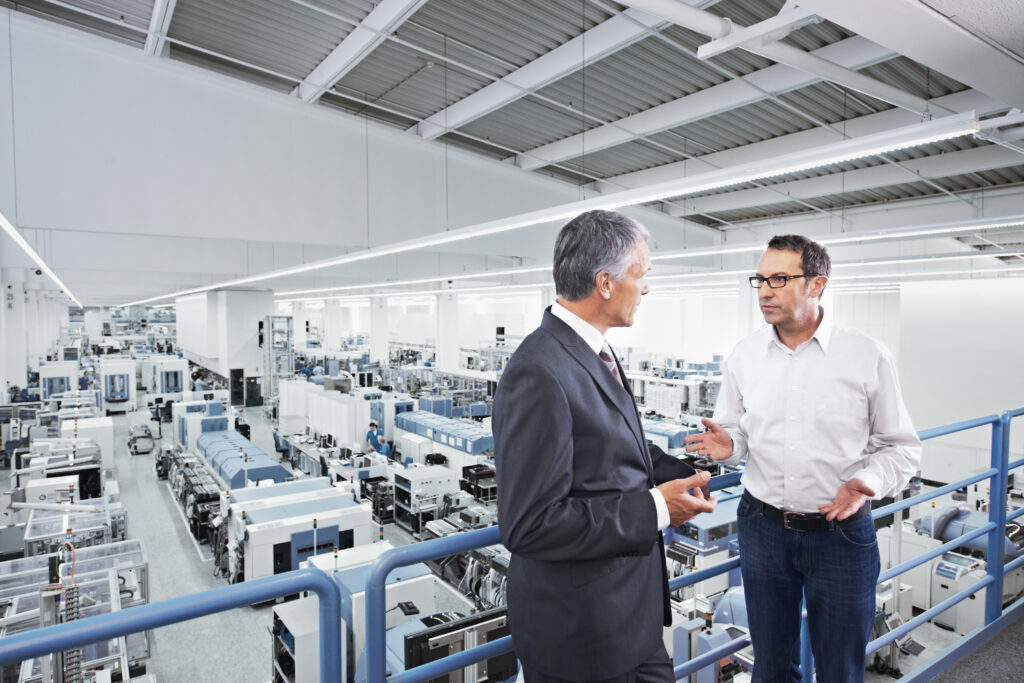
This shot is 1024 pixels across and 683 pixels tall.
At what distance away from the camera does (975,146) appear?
309 inches

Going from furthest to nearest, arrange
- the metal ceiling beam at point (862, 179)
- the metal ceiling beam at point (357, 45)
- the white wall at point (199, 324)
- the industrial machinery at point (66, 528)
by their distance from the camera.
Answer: the white wall at point (199, 324) → the metal ceiling beam at point (862, 179) → the industrial machinery at point (66, 528) → the metal ceiling beam at point (357, 45)

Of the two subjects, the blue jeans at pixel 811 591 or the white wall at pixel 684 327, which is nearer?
the blue jeans at pixel 811 591

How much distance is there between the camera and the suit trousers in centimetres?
102

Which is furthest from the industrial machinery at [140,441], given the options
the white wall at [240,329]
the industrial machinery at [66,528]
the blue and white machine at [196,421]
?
the industrial machinery at [66,528]

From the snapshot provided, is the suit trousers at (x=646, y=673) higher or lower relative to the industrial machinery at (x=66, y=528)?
higher

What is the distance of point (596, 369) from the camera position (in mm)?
1036

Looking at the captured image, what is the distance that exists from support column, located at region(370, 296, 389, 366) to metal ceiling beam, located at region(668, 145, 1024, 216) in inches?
595

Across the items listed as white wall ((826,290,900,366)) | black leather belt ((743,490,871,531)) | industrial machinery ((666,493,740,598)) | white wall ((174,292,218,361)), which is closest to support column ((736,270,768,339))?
white wall ((826,290,900,366))

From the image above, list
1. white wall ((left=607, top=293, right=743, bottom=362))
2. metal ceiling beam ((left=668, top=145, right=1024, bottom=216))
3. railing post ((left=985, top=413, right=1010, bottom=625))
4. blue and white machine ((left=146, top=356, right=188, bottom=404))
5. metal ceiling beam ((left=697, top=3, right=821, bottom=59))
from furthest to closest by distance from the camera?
white wall ((left=607, top=293, right=743, bottom=362)), blue and white machine ((left=146, top=356, right=188, bottom=404)), metal ceiling beam ((left=668, top=145, right=1024, bottom=216)), metal ceiling beam ((left=697, top=3, right=821, bottom=59)), railing post ((left=985, top=413, right=1010, bottom=625))

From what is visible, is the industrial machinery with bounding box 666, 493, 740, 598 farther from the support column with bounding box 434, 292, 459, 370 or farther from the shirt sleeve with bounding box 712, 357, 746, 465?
the support column with bounding box 434, 292, 459, 370

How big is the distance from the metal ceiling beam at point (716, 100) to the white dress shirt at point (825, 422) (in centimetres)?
472

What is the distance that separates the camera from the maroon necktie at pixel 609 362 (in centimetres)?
109

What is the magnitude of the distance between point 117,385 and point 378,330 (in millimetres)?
9175

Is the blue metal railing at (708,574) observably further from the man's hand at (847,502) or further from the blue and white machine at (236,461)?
the blue and white machine at (236,461)
